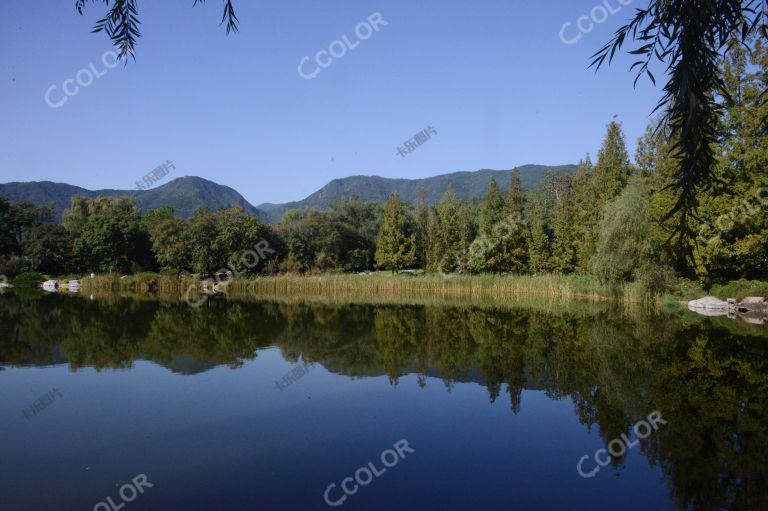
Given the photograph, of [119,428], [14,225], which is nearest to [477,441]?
[119,428]

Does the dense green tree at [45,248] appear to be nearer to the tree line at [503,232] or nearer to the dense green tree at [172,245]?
the tree line at [503,232]

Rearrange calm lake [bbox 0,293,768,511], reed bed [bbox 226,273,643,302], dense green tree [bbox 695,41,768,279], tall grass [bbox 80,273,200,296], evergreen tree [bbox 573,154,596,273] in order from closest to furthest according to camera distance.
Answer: calm lake [bbox 0,293,768,511] < dense green tree [bbox 695,41,768,279] < reed bed [bbox 226,273,643,302] < evergreen tree [bbox 573,154,596,273] < tall grass [bbox 80,273,200,296]

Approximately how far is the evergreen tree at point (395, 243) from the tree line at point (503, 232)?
10 centimetres

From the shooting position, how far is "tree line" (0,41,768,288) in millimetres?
23312

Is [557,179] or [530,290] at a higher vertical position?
[557,179]

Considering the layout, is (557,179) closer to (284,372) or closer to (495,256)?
(495,256)

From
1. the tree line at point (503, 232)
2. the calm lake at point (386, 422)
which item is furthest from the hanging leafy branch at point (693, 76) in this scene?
the tree line at point (503, 232)

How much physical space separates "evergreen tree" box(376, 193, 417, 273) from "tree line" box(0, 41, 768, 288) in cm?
10

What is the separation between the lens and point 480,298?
98.1 ft

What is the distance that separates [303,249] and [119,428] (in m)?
38.6

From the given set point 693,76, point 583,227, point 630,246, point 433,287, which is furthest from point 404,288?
point 693,76

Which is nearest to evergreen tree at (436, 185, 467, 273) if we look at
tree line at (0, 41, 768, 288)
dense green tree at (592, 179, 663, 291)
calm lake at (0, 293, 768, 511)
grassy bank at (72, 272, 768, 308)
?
tree line at (0, 41, 768, 288)

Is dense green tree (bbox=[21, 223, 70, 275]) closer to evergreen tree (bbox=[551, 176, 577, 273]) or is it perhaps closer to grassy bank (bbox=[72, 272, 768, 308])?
grassy bank (bbox=[72, 272, 768, 308])

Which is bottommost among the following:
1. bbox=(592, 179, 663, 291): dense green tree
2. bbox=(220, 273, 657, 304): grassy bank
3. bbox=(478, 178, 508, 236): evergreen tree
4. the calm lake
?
bbox=(220, 273, 657, 304): grassy bank
